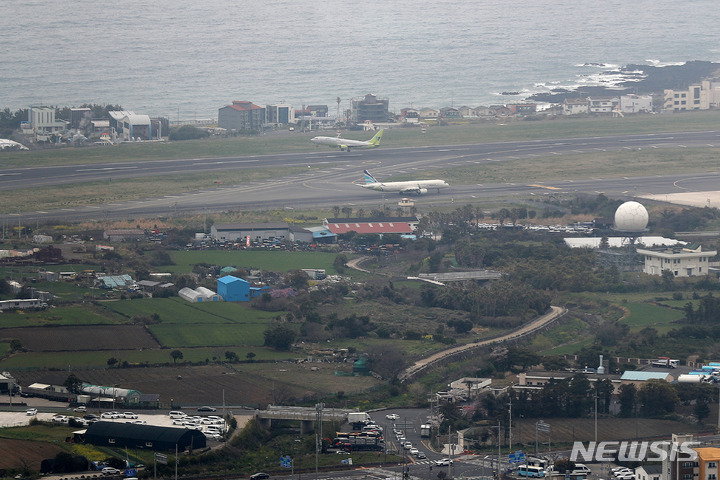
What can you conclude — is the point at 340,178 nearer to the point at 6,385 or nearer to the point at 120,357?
the point at 120,357

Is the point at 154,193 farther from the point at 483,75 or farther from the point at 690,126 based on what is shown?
the point at 483,75

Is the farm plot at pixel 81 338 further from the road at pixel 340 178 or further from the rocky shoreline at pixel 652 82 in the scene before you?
the rocky shoreline at pixel 652 82

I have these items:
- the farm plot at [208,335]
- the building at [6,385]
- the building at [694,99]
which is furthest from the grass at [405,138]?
the building at [6,385]

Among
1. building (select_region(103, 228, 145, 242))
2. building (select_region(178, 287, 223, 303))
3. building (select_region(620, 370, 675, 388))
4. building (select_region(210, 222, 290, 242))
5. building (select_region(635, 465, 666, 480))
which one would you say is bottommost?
building (select_region(178, 287, 223, 303))

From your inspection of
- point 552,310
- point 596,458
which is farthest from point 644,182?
point 596,458

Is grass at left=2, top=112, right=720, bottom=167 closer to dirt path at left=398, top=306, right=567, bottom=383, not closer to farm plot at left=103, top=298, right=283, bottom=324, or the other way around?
farm plot at left=103, top=298, right=283, bottom=324

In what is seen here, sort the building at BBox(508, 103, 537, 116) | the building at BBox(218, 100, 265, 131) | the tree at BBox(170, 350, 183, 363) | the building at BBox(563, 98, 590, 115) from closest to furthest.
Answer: the tree at BBox(170, 350, 183, 363), the building at BBox(218, 100, 265, 131), the building at BBox(563, 98, 590, 115), the building at BBox(508, 103, 537, 116)

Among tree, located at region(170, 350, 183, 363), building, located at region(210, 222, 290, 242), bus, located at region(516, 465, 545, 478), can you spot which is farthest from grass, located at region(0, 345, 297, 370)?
building, located at region(210, 222, 290, 242)

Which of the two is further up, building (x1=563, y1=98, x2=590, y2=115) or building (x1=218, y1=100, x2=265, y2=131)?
building (x1=563, y1=98, x2=590, y2=115)
